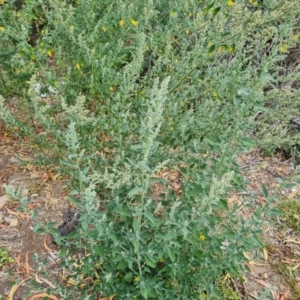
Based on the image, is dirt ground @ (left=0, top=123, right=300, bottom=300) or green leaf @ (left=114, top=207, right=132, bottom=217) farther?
dirt ground @ (left=0, top=123, right=300, bottom=300)

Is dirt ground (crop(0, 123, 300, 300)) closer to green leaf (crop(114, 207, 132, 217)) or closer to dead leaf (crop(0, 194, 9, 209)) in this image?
dead leaf (crop(0, 194, 9, 209))

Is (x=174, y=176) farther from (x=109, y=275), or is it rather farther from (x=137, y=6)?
(x=109, y=275)

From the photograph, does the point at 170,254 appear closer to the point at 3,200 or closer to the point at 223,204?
the point at 223,204

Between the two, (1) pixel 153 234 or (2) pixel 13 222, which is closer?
(1) pixel 153 234

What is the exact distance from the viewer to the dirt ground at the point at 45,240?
261 centimetres

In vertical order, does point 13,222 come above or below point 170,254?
below

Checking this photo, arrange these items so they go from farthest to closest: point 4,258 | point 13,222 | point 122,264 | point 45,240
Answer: point 13,222
point 45,240
point 4,258
point 122,264

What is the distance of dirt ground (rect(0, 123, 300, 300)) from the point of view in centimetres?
261

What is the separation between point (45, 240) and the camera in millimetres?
2830

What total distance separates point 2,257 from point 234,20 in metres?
2.07

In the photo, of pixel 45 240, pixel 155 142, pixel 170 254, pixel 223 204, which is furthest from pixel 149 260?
pixel 45 240

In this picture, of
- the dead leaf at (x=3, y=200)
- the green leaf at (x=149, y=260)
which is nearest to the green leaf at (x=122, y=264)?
the green leaf at (x=149, y=260)

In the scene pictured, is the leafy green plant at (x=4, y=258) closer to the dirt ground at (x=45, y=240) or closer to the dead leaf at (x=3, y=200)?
the dirt ground at (x=45, y=240)

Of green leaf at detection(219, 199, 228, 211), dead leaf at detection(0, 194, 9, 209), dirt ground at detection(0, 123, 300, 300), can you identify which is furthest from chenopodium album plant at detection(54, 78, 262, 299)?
dead leaf at detection(0, 194, 9, 209)
